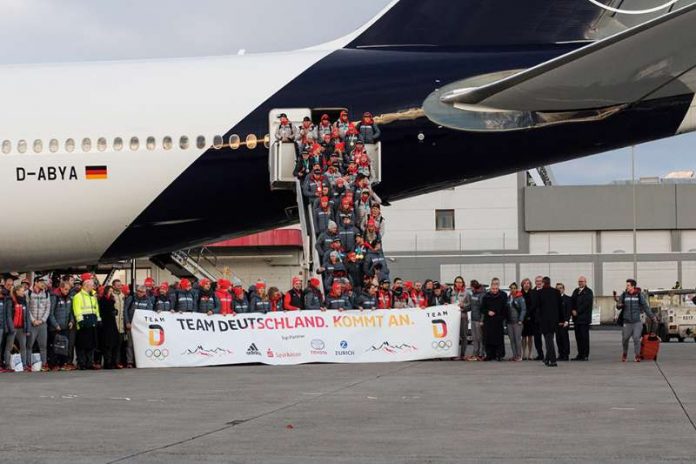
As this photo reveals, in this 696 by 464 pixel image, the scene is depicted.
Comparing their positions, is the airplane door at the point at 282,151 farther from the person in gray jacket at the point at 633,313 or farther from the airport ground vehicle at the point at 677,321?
the airport ground vehicle at the point at 677,321

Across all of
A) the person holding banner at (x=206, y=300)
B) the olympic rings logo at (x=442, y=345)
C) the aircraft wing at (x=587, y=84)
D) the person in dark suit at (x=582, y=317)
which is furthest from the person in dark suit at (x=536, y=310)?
the person holding banner at (x=206, y=300)

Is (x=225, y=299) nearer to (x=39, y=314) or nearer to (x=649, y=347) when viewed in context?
(x=39, y=314)

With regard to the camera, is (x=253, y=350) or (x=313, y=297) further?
(x=313, y=297)

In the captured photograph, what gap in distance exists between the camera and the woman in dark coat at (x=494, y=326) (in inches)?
735

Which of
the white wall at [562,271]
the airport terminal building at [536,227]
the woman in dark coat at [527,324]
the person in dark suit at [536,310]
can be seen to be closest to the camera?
the person in dark suit at [536,310]

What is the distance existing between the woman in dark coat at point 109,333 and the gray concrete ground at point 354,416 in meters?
2.29

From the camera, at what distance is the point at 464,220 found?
200 ft

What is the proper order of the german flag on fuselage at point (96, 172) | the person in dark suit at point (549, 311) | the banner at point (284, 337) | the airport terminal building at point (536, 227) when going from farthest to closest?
the airport terminal building at point (536, 227) < the german flag on fuselage at point (96, 172) < the person in dark suit at point (549, 311) < the banner at point (284, 337)

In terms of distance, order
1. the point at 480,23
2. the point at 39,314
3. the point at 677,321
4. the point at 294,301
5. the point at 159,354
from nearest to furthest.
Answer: the point at 159,354 → the point at 39,314 → the point at 294,301 → the point at 480,23 → the point at 677,321

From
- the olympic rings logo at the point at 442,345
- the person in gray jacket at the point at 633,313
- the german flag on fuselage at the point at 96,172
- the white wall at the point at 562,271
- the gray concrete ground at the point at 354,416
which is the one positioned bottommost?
the gray concrete ground at the point at 354,416

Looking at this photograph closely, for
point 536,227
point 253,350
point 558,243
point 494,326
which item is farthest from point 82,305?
point 558,243

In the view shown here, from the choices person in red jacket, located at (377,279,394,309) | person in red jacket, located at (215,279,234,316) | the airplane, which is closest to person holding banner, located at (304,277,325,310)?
person in red jacket, located at (377,279,394,309)

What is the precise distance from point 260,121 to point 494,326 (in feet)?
18.0

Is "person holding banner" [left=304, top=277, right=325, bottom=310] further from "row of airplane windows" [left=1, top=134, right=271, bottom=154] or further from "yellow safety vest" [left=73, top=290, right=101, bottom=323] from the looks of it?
"yellow safety vest" [left=73, top=290, right=101, bottom=323]
